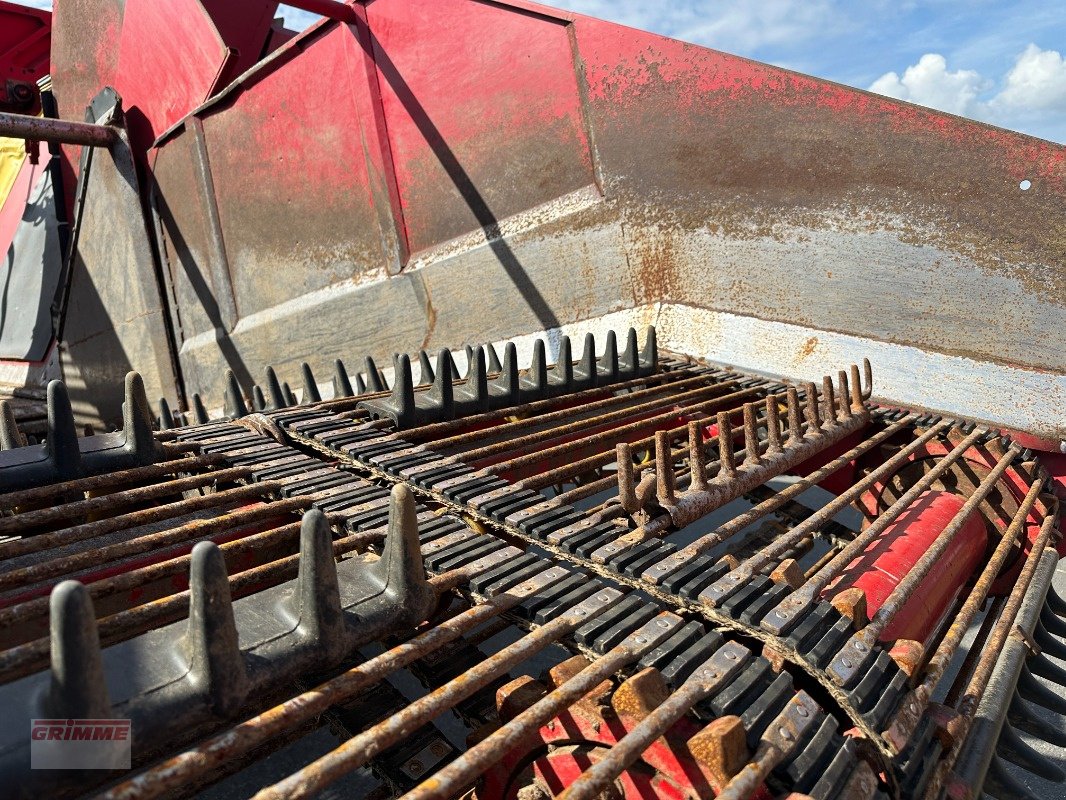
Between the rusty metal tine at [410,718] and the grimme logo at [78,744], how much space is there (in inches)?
8.6

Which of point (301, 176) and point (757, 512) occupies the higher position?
point (301, 176)

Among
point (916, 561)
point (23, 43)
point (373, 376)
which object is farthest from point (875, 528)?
point (23, 43)

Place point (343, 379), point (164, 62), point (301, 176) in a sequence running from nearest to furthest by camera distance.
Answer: point (343, 379), point (301, 176), point (164, 62)

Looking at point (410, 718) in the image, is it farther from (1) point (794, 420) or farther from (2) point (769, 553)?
(1) point (794, 420)

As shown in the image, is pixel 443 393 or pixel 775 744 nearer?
pixel 775 744

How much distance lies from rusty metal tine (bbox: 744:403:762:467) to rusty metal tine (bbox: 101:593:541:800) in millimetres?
1295

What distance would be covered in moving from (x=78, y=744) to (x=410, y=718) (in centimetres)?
46

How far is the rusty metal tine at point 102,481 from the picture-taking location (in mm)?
1927

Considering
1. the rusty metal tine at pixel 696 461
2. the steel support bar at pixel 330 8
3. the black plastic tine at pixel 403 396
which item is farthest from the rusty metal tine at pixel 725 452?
the steel support bar at pixel 330 8

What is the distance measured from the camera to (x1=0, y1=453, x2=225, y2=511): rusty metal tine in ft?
6.32

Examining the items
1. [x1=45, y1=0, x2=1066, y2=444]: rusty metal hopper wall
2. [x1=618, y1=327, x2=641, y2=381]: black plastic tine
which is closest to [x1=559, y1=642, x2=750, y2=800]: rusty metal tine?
[x1=618, y1=327, x2=641, y2=381]: black plastic tine

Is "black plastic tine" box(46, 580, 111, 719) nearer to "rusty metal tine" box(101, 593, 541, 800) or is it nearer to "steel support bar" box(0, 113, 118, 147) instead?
"rusty metal tine" box(101, 593, 541, 800)

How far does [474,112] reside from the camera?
489 cm

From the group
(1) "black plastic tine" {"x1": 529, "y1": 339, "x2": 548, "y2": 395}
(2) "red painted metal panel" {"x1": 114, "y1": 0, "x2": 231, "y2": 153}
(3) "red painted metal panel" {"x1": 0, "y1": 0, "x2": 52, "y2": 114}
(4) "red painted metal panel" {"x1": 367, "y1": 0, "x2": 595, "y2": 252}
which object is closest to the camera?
(1) "black plastic tine" {"x1": 529, "y1": 339, "x2": 548, "y2": 395}
